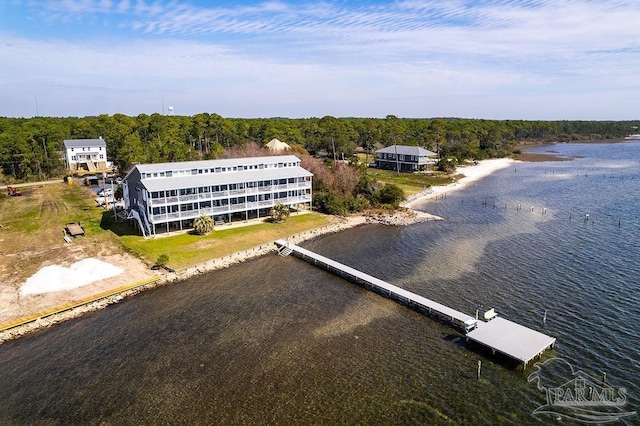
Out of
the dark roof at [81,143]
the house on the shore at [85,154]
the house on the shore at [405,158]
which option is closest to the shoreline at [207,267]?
the house on the shore at [405,158]

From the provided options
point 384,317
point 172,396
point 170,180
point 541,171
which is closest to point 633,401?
point 384,317

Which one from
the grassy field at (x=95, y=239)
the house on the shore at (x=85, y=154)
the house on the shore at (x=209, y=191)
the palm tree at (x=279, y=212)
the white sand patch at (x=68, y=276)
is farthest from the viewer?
the house on the shore at (x=85, y=154)

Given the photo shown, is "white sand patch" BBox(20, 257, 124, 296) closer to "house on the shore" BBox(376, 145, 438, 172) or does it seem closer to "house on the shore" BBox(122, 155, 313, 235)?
"house on the shore" BBox(122, 155, 313, 235)

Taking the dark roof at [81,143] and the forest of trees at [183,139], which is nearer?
the forest of trees at [183,139]

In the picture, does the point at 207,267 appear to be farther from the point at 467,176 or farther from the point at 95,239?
the point at 467,176

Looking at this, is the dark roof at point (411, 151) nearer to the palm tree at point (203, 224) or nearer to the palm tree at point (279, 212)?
the palm tree at point (279, 212)

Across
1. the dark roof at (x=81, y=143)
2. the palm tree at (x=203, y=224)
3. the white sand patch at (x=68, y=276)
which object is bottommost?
the white sand patch at (x=68, y=276)

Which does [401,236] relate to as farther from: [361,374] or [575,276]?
[361,374]
